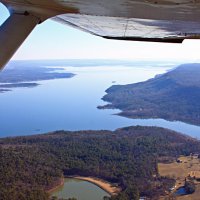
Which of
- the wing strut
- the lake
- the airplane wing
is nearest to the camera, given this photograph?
the airplane wing

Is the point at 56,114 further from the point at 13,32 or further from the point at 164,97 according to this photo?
the point at 13,32

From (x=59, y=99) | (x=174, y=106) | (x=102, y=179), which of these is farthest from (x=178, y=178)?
(x=59, y=99)

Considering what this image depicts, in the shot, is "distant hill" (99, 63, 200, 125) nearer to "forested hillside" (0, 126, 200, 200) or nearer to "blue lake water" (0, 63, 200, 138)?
"blue lake water" (0, 63, 200, 138)

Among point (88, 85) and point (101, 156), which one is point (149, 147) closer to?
point (101, 156)

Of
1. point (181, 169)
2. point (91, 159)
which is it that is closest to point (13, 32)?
point (91, 159)

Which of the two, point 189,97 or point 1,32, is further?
point 189,97

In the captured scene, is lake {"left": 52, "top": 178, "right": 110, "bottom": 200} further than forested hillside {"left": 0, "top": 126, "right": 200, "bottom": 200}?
No

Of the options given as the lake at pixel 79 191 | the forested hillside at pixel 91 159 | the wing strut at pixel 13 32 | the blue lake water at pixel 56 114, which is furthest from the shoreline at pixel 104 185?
the wing strut at pixel 13 32

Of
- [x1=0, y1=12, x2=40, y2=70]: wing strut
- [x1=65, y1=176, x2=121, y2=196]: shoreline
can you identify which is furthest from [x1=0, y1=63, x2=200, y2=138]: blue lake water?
[x1=0, y1=12, x2=40, y2=70]: wing strut
